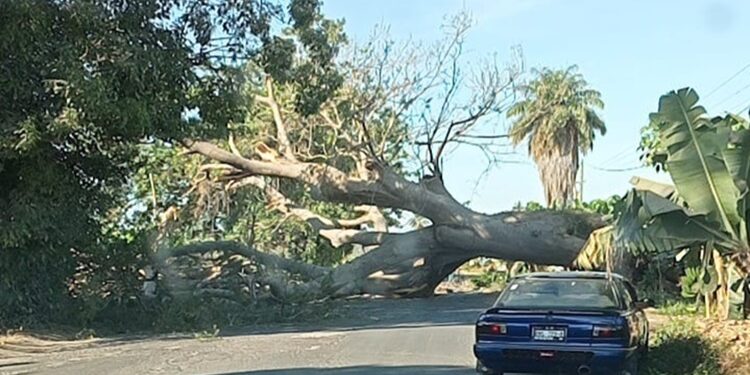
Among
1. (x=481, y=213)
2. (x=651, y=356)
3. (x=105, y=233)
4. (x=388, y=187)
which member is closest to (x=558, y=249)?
(x=481, y=213)

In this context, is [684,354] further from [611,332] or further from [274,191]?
[274,191]

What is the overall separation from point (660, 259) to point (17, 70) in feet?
74.5

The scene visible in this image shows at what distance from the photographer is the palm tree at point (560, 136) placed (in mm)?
45250

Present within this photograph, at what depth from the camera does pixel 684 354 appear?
44.9ft

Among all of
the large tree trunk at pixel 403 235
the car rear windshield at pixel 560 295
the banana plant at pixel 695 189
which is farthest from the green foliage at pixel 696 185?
the large tree trunk at pixel 403 235

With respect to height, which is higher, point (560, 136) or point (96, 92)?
point (560, 136)

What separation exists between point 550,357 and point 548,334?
281mm

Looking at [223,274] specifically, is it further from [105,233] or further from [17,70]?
[17,70]

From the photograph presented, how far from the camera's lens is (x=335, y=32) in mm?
28734

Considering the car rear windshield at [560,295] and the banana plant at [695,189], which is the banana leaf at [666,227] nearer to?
the banana plant at [695,189]

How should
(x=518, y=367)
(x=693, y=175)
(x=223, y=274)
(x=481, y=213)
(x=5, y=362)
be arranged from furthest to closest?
(x=481, y=213) < (x=223, y=274) < (x=5, y=362) < (x=693, y=175) < (x=518, y=367)

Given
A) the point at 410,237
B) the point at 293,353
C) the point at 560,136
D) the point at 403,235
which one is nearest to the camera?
the point at 293,353

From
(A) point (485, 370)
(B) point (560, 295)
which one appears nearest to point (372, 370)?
(A) point (485, 370)

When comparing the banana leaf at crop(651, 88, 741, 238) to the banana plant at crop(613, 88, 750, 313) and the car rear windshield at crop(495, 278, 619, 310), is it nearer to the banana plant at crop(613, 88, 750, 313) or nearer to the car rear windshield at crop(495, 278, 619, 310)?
the banana plant at crop(613, 88, 750, 313)
